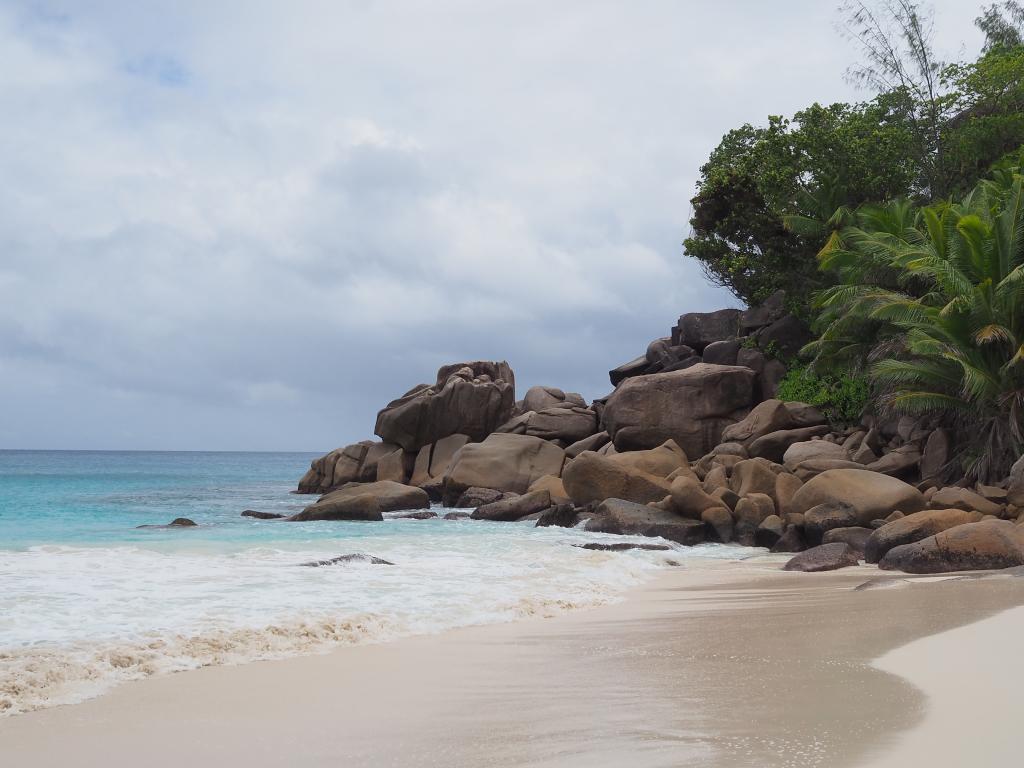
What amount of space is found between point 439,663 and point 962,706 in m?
3.13

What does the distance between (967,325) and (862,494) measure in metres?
4.69

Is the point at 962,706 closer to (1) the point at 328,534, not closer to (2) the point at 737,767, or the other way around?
(2) the point at 737,767

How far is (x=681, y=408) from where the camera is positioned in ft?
87.8

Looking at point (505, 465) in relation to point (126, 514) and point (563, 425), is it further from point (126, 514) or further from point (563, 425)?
point (126, 514)

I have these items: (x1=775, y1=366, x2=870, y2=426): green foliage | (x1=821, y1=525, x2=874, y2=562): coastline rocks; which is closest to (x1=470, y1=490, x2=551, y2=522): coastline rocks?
(x1=821, y1=525, x2=874, y2=562): coastline rocks

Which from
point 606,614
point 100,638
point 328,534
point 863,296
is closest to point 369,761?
point 100,638

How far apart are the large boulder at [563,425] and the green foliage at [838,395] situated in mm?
7236

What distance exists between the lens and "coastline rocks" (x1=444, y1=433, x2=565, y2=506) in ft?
87.0

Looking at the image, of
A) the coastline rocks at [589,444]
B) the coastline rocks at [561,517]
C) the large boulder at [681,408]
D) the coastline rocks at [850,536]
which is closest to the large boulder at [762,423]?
the large boulder at [681,408]

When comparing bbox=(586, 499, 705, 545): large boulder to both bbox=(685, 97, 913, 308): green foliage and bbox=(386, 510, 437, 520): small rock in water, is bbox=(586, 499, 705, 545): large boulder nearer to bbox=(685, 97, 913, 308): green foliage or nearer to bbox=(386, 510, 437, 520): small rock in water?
bbox=(386, 510, 437, 520): small rock in water

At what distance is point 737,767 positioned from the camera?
3.49 metres

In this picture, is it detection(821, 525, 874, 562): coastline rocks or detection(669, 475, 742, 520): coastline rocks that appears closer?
detection(821, 525, 874, 562): coastline rocks

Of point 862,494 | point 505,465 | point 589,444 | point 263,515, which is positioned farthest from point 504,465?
point 862,494

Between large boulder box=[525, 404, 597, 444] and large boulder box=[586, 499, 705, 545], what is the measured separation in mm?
11932
